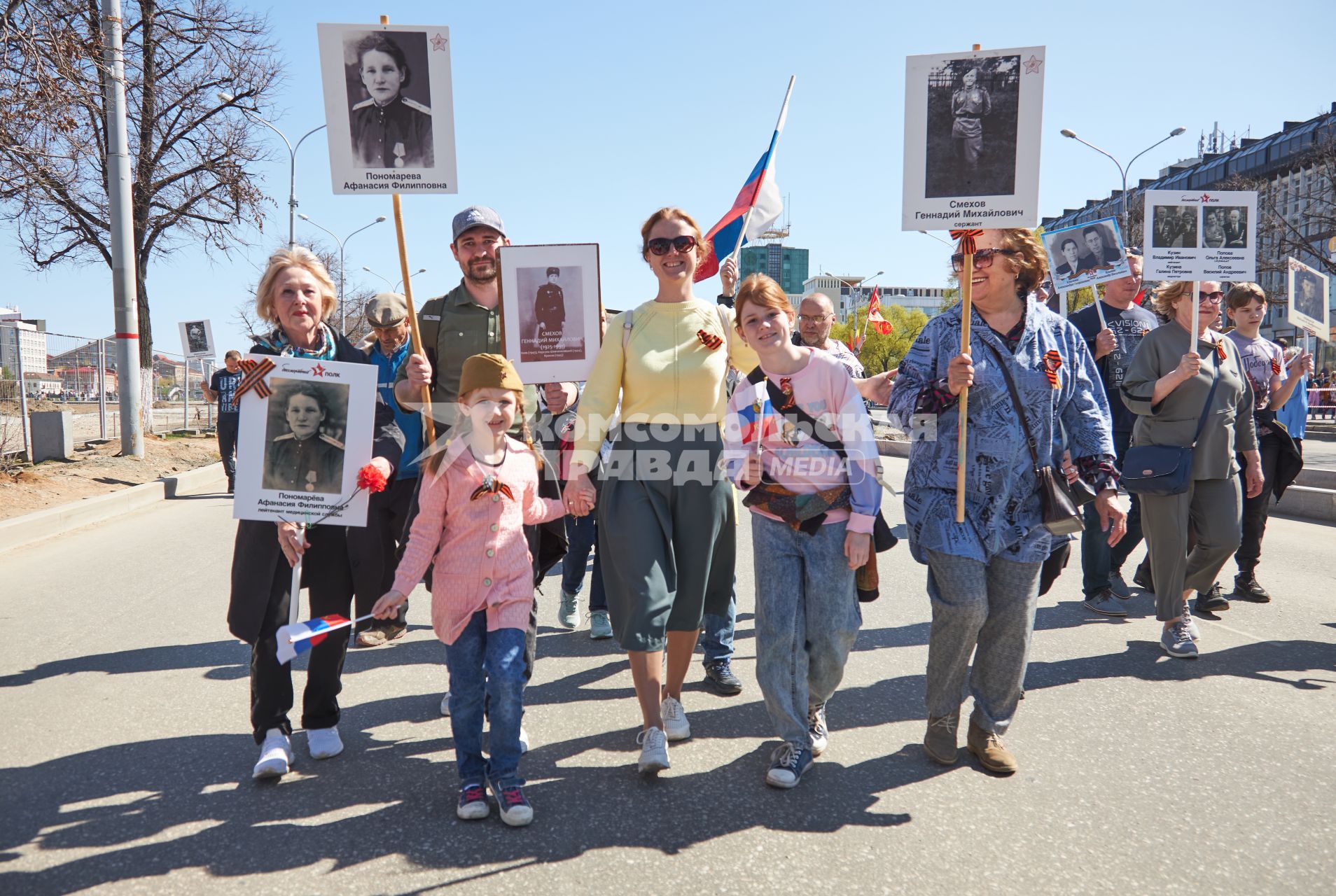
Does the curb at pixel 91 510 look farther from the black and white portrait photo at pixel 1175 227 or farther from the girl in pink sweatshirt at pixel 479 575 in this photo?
the black and white portrait photo at pixel 1175 227

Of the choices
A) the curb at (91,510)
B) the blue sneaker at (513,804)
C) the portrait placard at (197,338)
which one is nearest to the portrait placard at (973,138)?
the blue sneaker at (513,804)

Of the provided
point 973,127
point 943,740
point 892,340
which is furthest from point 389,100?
point 892,340

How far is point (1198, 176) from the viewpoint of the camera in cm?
7450

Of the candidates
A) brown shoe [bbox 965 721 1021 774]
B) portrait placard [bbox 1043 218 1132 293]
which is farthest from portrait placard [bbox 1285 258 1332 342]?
brown shoe [bbox 965 721 1021 774]

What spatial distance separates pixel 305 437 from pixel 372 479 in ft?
1.12

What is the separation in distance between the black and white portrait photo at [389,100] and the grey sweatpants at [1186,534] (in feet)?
13.8

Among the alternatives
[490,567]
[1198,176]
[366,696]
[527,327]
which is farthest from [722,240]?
[1198,176]

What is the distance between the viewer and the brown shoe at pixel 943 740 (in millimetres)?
3514

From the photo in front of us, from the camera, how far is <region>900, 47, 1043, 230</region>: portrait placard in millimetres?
3752

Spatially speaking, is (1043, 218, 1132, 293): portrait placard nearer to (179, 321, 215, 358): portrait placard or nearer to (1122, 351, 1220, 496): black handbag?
(1122, 351, 1220, 496): black handbag

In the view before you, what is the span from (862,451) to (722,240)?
82.2 inches

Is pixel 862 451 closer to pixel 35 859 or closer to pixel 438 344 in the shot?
pixel 438 344

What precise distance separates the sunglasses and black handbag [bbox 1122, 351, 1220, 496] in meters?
2.86

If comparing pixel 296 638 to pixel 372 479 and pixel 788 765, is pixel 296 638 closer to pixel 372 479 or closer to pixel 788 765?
pixel 372 479
